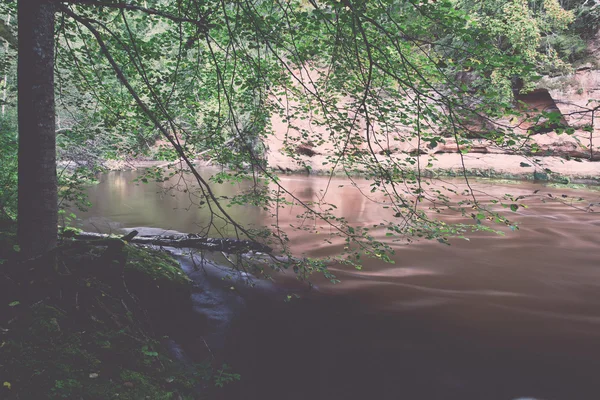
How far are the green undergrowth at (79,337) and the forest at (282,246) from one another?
0.02m

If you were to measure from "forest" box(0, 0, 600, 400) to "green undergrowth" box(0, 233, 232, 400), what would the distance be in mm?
15

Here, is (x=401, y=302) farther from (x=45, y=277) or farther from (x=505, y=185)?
(x=505, y=185)

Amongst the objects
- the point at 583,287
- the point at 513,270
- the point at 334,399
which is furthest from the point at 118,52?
the point at 583,287

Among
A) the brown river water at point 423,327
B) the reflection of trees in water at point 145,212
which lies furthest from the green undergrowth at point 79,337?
the reflection of trees in water at point 145,212

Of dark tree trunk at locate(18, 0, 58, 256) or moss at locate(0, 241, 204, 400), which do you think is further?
dark tree trunk at locate(18, 0, 58, 256)

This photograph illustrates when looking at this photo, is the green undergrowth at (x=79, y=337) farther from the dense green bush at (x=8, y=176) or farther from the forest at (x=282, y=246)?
the dense green bush at (x=8, y=176)

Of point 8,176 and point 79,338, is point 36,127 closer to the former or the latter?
point 79,338

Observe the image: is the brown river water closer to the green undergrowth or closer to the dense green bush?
the green undergrowth

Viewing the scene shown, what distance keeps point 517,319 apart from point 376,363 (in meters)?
2.65

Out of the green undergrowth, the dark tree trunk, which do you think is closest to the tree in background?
the dark tree trunk

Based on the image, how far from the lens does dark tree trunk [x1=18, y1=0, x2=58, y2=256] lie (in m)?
2.66

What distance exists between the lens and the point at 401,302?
573cm

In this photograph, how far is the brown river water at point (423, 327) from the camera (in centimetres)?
373

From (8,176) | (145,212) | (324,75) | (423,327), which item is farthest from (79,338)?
(145,212)
